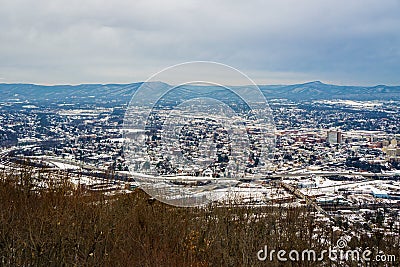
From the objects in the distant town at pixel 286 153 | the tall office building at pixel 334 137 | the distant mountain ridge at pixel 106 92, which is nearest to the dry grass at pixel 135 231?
the distant town at pixel 286 153

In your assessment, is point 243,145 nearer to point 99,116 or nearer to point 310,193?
point 310,193

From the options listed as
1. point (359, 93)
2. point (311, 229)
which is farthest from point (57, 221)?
point (359, 93)

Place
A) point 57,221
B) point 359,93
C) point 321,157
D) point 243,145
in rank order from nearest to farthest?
point 57,221
point 243,145
point 321,157
point 359,93

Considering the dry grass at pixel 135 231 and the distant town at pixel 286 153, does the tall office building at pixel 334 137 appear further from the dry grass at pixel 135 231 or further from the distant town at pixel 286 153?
the dry grass at pixel 135 231

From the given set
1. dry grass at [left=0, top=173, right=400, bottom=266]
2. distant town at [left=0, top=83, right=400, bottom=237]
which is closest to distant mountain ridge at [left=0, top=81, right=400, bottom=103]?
distant town at [left=0, top=83, right=400, bottom=237]

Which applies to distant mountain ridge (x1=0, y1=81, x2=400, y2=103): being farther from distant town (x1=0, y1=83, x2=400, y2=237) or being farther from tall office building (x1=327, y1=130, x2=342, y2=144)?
tall office building (x1=327, y1=130, x2=342, y2=144)

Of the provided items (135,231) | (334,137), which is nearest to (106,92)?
(334,137)

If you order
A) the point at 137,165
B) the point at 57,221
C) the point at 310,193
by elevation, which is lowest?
the point at 310,193
